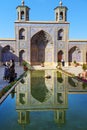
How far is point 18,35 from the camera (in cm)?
3139

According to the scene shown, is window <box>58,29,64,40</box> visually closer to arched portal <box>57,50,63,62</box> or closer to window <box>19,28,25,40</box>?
arched portal <box>57,50,63,62</box>

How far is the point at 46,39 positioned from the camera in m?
33.0

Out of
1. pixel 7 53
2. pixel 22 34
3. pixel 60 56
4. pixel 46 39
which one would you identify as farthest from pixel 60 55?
pixel 7 53

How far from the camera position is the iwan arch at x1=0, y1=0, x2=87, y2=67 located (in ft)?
103

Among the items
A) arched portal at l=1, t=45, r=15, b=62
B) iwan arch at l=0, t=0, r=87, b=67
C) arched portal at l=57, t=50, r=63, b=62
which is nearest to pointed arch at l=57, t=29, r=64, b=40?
iwan arch at l=0, t=0, r=87, b=67

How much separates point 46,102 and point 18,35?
80.7 ft

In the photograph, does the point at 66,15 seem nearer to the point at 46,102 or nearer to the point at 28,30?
the point at 28,30

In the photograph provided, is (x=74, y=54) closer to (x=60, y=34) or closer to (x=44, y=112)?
Result: (x=60, y=34)

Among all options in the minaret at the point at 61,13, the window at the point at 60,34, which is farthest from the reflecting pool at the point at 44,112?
the minaret at the point at 61,13

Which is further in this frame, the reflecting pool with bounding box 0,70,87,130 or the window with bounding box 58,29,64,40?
the window with bounding box 58,29,64,40

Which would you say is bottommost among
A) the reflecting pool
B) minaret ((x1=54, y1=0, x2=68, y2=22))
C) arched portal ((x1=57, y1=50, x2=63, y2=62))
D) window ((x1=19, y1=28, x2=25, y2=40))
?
the reflecting pool

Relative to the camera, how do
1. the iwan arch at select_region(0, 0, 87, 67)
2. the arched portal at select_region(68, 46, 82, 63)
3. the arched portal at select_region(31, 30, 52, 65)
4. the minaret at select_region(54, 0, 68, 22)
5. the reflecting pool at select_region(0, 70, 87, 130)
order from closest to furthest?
the reflecting pool at select_region(0, 70, 87, 130) < the iwan arch at select_region(0, 0, 87, 67) < the minaret at select_region(54, 0, 68, 22) < the arched portal at select_region(31, 30, 52, 65) < the arched portal at select_region(68, 46, 82, 63)

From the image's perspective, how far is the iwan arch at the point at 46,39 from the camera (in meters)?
31.4

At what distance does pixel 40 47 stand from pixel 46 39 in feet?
5.03
